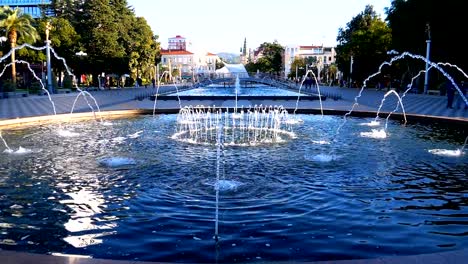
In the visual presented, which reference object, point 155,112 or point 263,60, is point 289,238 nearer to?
point 155,112

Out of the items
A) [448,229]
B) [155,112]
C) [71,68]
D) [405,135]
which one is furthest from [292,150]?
[71,68]

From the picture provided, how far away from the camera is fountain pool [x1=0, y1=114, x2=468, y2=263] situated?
4680 mm

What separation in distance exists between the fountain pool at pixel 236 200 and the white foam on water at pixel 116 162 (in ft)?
0.06

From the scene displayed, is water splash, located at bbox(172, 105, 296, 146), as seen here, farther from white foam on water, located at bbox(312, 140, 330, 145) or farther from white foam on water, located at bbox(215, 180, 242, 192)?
white foam on water, located at bbox(215, 180, 242, 192)

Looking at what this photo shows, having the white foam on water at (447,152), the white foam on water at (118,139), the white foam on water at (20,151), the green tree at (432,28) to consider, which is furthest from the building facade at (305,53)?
the white foam on water at (20,151)

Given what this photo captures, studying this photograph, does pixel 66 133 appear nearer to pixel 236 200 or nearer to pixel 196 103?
pixel 236 200

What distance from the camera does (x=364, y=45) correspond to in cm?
4959

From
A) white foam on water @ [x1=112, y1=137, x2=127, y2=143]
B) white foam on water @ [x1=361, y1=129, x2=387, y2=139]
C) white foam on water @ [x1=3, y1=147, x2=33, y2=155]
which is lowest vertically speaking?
white foam on water @ [x1=3, y1=147, x2=33, y2=155]

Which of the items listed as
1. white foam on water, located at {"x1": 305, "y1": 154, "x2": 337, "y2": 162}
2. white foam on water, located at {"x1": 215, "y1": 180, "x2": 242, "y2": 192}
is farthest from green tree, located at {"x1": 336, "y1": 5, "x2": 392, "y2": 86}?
white foam on water, located at {"x1": 215, "y1": 180, "x2": 242, "y2": 192}

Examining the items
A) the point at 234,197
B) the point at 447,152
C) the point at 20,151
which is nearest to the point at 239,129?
the point at 447,152

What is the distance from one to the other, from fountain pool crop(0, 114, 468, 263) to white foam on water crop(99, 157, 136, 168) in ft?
0.06

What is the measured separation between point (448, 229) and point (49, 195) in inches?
216

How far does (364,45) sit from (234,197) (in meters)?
46.8

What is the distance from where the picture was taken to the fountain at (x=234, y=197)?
15.4ft
